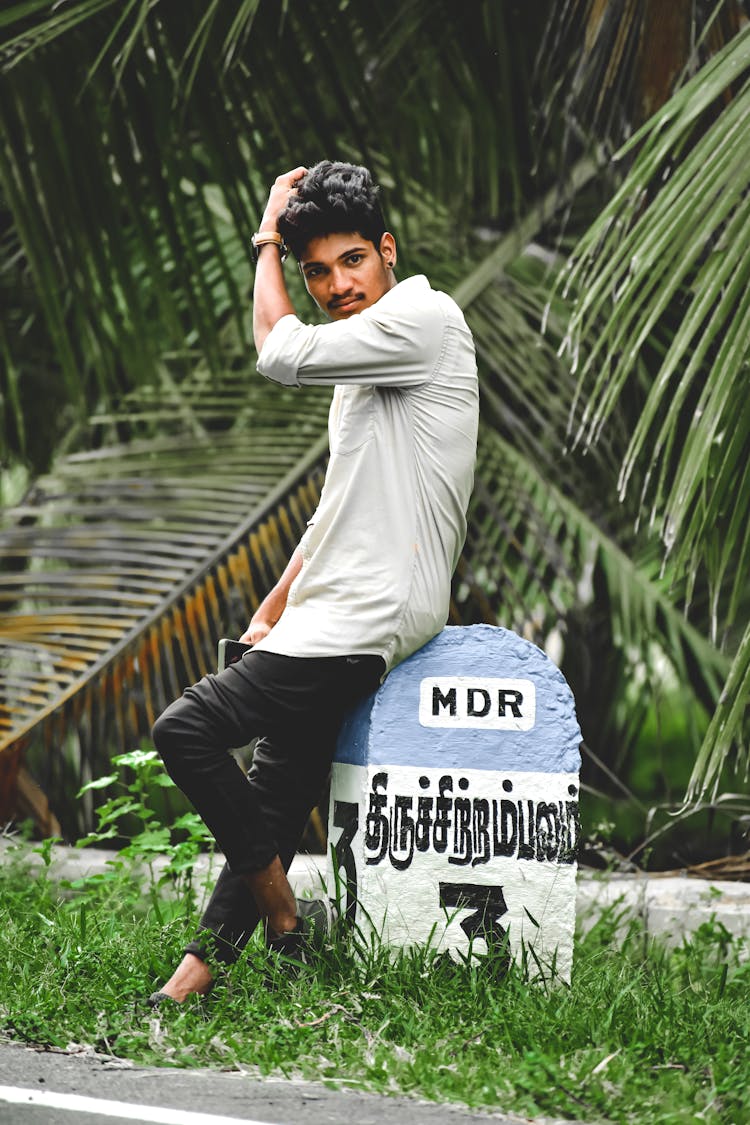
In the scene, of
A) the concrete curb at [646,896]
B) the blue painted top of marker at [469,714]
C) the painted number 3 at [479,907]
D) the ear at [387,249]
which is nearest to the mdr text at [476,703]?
the blue painted top of marker at [469,714]

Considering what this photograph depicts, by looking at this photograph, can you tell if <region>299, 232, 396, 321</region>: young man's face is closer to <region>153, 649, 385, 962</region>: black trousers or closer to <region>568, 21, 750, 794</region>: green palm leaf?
<region>568, 21, 750, 794</region>: green palm leaf

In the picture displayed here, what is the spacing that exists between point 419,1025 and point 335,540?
3.73ft

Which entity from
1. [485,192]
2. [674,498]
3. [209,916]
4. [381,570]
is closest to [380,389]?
[381,570]

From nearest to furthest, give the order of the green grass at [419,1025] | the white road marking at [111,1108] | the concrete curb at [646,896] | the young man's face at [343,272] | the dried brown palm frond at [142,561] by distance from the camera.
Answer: the white road marking at [111,1108], the green grass at [419,1025], the young man's face at [343,272], the concrete curb at [646,896], the dried brown palm frond at [142,561]

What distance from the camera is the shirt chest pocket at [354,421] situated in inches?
147

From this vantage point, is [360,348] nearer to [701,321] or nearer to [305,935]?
[701,321]

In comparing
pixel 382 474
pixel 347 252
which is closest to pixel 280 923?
pixel 382 474

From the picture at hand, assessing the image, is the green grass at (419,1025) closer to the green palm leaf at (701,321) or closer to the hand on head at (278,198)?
the green palm leaf at (701,321)

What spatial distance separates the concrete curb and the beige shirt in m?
1.39

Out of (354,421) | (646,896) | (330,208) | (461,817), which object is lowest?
(646,896)

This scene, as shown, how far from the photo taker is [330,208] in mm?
3775

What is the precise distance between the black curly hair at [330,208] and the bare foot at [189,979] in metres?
1.76

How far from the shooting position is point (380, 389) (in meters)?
3.76

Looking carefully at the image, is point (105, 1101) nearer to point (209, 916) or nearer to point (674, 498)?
point (209, 916)
